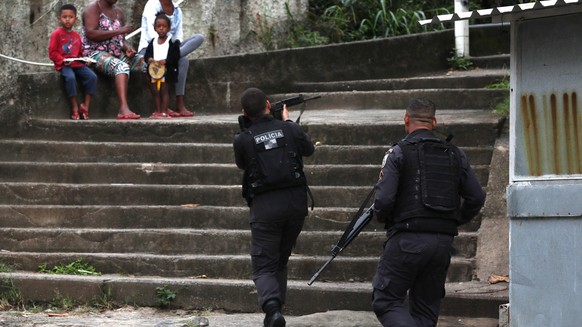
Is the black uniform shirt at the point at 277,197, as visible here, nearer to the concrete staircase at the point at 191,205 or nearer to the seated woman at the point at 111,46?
the concrete staircase at the point at 191,205

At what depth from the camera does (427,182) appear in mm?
5988

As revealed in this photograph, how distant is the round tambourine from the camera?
11141 mm

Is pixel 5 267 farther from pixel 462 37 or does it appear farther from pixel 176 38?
pixel 462 37

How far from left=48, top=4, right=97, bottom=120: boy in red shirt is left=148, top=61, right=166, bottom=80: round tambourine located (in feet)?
2.01

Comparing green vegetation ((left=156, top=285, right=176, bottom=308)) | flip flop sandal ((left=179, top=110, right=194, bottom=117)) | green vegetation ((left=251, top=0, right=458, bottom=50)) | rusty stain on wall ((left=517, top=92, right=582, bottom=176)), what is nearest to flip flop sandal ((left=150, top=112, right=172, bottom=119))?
flip flop sandal ((left=179, top=110, right=194, bottom=117))

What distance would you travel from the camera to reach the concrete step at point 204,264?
818cm

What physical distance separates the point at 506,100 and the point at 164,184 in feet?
11.6

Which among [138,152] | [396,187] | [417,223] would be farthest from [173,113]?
[417,223]

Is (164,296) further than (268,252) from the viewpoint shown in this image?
Yes

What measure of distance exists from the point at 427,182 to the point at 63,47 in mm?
6015

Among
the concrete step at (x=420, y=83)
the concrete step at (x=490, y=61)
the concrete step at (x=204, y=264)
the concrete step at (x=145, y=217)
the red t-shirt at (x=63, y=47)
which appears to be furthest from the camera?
the concrete step at (x=490, y=61)

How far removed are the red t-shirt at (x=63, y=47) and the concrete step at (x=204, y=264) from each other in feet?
8.95

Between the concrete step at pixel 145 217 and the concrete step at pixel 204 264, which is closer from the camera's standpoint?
the concrete step at pixel 204 264

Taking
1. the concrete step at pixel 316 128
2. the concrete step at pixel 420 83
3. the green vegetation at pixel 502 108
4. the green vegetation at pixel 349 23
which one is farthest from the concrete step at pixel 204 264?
the green vegetation at pixel 349 23
